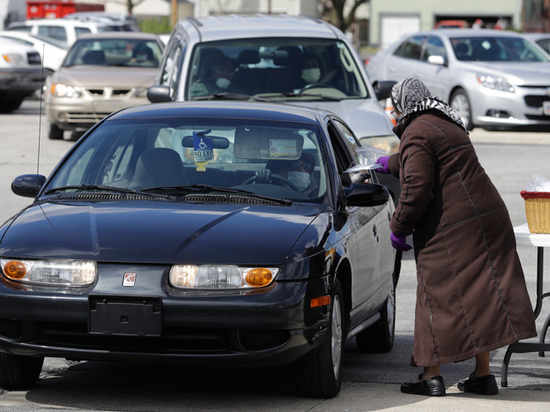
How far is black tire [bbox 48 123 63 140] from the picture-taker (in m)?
16.6

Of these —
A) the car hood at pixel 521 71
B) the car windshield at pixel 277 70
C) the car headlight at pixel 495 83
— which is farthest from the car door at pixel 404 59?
the car windshield at pixel 277 70

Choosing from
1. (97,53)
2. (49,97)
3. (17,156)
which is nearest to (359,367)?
(17,156)

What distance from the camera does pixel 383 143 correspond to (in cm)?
962

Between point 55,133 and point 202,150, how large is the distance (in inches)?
444

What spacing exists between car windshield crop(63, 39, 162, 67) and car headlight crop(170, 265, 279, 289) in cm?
1310

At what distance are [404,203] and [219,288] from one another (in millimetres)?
1094

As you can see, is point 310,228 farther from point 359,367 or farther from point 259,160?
point 359,367

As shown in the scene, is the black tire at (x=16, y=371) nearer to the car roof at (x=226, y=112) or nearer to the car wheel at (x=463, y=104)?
the car roof at (x=226, y=112)

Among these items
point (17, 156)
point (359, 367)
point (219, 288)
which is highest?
point (219, 288)

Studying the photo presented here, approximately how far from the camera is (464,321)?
5.26 metres

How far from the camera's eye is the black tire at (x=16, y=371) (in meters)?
5.09

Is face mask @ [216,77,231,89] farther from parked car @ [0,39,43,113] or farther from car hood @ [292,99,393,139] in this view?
parked car @ [0,39,43,113]

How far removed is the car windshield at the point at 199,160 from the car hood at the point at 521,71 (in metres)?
11.8

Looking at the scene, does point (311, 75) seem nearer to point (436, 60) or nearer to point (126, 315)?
point (126, 315)
